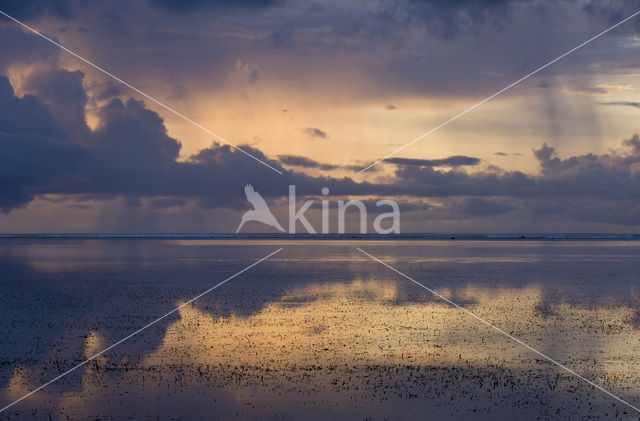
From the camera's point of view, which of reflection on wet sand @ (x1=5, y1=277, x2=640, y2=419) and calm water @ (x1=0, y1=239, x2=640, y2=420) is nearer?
reflection on wet sand @ (x1=5, y1=277, x2=640, y2=419)

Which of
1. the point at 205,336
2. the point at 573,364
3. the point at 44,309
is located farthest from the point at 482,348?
the point at 44,309

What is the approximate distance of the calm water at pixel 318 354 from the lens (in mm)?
17281

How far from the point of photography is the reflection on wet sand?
676 inches

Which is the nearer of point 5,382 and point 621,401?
point 621,401

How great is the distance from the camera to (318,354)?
2325cm

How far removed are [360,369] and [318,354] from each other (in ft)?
8.54

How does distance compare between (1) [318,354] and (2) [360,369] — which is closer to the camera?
(2) [360,369]

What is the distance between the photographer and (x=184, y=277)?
5719 centimetres

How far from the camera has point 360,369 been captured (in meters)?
21.1

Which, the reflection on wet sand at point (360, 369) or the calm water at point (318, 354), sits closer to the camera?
the reflection on wet sand at point (360, 369)

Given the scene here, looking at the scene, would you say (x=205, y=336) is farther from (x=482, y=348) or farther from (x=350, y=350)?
(x=482, y=348)

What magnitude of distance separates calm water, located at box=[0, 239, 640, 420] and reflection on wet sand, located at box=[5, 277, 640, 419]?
0.23 feet

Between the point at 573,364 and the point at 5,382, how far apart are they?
18.9 metres

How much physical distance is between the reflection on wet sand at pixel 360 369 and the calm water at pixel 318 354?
0.23ft
